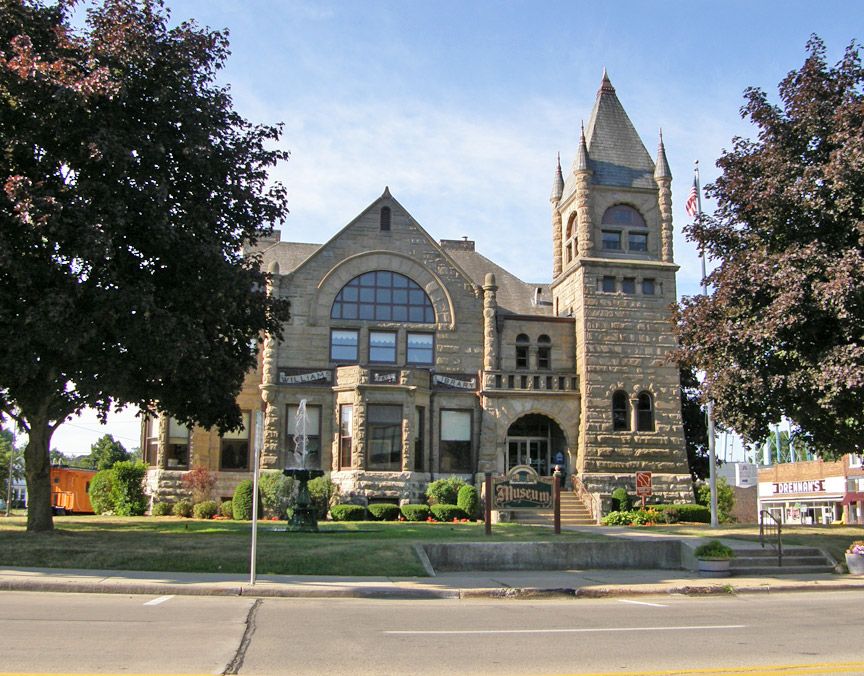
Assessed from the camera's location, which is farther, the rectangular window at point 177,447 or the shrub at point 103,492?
the rectangular window at point 177,447

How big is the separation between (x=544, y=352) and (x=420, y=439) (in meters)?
6.91

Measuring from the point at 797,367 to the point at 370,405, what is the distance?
17.4 metres

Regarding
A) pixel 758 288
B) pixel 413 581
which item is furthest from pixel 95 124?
pixel 758 288

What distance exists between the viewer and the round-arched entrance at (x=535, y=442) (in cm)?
3672

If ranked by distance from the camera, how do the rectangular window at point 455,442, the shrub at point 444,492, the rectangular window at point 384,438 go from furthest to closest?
the rectangular window at point 455,442, the rectangular window at point 384,438, the shrub at point 444,492

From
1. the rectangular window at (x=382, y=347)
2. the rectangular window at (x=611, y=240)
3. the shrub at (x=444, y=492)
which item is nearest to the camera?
the shrub at (x=444, y=492)

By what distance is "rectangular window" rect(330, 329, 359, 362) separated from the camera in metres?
35.2

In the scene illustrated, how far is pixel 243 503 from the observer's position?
3114 cm

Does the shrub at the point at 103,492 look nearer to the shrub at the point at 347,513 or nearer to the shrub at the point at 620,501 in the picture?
the shrub at the point at 347,513

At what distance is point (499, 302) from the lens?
39.1 meters

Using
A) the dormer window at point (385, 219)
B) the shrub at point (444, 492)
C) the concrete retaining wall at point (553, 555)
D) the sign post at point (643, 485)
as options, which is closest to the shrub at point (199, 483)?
the shrub at point (444, 492)

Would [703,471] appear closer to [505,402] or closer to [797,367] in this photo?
[505,402]

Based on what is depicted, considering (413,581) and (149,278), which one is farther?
(149,278)

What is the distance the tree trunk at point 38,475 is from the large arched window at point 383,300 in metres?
16.3
